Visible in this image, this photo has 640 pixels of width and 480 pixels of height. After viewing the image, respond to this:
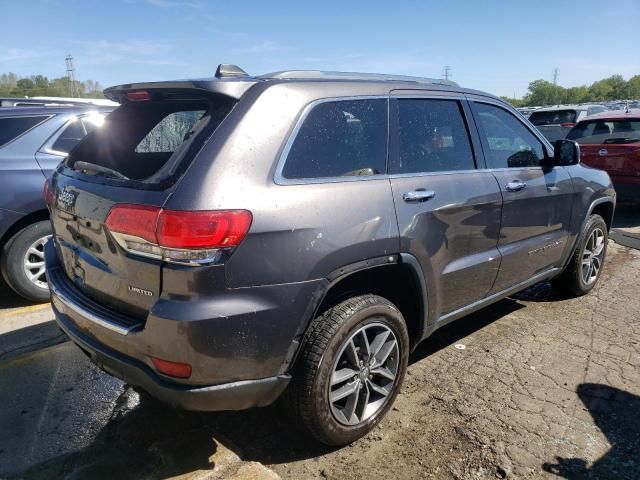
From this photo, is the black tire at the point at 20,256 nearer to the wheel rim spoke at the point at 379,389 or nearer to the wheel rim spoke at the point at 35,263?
the wheel rim spoke at the point at 35,263

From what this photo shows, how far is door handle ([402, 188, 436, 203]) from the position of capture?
2.77m

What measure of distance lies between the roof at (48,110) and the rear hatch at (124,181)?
7.64 ft

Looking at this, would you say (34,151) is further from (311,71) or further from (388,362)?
(388,362)

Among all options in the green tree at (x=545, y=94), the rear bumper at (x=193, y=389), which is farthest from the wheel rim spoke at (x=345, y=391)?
the green tree at (x=545, y=94)

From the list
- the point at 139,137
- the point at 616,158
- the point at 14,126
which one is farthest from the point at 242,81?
the point at 616,158

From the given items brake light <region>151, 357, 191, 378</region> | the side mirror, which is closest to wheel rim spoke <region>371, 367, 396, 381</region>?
brake light <region>151, 357, 191, 378</region>

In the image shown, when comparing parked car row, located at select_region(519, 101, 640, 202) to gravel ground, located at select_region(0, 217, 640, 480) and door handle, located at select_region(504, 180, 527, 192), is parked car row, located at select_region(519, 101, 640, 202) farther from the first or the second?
door handle, located at select_region(504, 180, 527, 192)

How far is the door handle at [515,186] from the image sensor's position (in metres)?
3.52

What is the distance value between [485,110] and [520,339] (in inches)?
68.8

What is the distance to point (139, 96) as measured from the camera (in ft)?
9.11

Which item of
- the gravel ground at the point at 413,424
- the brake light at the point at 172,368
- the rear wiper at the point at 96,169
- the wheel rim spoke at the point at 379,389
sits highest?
the rear wiper at the point at 96,169

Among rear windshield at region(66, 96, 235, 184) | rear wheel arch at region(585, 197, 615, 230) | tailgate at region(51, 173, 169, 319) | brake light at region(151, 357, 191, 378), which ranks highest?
rear windshield at region(66, 96, 235, 184)

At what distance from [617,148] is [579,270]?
4246 millimetres

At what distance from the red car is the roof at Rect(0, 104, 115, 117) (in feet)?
23.4
